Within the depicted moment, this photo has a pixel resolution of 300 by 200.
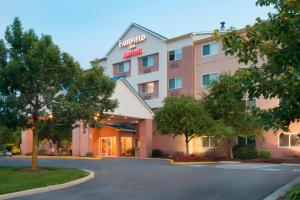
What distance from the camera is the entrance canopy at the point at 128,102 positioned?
35.6 m

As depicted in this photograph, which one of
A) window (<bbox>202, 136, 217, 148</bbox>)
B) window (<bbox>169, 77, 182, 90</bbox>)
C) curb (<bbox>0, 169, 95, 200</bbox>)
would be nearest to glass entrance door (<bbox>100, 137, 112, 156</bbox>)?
window (<bbox>169, 77, 182, 90</bbox>)

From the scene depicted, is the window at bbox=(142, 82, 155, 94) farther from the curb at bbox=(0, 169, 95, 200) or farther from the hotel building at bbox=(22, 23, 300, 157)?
the curb at bbox=(0, 169, 95, 200)

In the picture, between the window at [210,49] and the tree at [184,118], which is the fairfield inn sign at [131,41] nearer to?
the window at [210,49]

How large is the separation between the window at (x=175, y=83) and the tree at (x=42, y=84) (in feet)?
74.1

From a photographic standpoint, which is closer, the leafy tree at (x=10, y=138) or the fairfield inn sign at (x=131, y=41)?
the fairfield inn sign at (x=131, y=41)

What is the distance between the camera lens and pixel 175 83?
1716 inches

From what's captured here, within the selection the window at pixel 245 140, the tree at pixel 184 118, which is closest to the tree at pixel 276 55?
the tree at pixel 184 118

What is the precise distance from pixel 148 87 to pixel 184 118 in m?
15.1

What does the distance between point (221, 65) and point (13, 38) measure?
915 inches

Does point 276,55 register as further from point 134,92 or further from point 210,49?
point 210,49

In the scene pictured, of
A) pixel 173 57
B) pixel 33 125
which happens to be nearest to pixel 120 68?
pixel 173 57

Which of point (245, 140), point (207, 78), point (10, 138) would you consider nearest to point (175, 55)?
point (207, 78)

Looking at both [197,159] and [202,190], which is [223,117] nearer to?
[197,159]

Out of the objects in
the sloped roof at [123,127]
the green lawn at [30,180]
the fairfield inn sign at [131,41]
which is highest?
the fairfield inn sign at [131,41]
